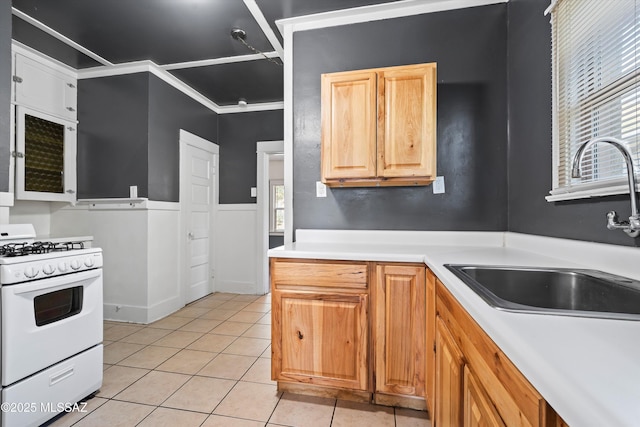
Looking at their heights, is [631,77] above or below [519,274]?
above

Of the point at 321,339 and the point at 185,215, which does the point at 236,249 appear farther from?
the point at 321,339

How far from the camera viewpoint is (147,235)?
3.10m

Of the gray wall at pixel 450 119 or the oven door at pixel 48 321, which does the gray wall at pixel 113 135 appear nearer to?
the oven door at pixel 48 321

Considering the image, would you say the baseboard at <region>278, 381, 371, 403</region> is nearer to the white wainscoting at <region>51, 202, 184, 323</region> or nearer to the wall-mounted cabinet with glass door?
the white wainscoting at <region>51, 202, 184, 323</region>

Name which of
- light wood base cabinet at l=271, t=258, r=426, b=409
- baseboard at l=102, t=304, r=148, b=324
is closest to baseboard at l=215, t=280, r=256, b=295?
baseboard at l=102, t=304, r=148, b=324

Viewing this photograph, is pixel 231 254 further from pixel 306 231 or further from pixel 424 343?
pixel 424 343

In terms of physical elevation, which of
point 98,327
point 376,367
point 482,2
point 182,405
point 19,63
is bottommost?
point 182,405

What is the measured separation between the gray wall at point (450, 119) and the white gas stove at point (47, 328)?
152cm

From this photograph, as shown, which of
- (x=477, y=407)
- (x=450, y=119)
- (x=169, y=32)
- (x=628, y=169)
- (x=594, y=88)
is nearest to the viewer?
(x=477, y=407)

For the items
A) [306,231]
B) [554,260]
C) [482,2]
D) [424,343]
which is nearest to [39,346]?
[306,231]

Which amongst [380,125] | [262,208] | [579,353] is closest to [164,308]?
[262,208]

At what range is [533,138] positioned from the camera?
6.02ft

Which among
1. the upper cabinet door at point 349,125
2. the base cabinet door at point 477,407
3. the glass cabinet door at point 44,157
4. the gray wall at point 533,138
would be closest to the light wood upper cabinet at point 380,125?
the upper cabinet door at point 349,125

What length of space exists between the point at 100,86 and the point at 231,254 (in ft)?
7.96
